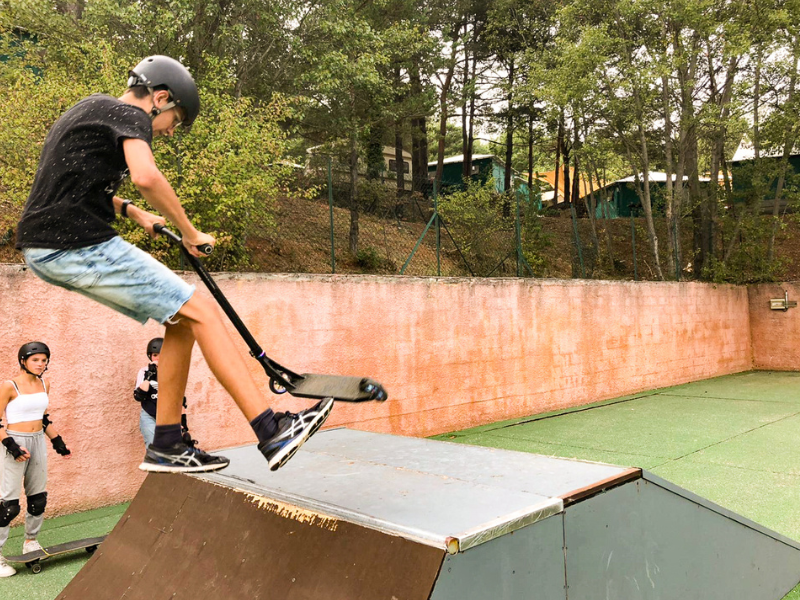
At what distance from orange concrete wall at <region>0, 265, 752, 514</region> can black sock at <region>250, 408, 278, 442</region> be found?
3670 millimetres

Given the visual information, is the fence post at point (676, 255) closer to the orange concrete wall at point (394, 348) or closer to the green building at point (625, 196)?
the orange concrete wall at point (394, 348)

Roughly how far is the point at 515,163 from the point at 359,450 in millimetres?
35929

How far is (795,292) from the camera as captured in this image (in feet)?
49.9

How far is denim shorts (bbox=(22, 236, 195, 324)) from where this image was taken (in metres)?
2.31

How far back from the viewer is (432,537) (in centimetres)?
225

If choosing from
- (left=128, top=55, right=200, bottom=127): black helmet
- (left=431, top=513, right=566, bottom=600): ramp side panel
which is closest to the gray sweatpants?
(left=128, top=55, right=200, bottom=127): black helmet

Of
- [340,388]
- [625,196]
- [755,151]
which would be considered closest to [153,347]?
[340,388]

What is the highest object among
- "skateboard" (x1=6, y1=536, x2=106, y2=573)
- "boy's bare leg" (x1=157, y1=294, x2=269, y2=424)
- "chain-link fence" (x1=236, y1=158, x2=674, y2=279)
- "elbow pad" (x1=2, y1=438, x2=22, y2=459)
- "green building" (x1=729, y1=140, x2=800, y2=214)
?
"green building" (x1=729, y1=140, x2=800, y2=214)

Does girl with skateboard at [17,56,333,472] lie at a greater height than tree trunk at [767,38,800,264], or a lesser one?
lesser

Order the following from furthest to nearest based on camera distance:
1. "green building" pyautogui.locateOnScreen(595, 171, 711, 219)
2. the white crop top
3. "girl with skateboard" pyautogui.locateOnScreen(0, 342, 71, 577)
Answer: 1. "green building" pyautogui.locateOnScreen(595, 171, 711, 219)
2. the white crop top
3. "girl with skateboard" pyautogui.locateOnScreen(0, 342, 71, 577)

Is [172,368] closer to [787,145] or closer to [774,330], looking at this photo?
[787,145]

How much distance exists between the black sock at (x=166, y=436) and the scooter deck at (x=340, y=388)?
19.9 inches

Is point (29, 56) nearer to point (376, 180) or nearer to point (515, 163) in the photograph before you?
point (376, 180)

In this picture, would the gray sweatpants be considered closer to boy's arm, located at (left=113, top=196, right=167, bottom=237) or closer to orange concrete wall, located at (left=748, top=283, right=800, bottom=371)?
boy's arm, located at (left=113, top=196, right=167, bottom=237)
